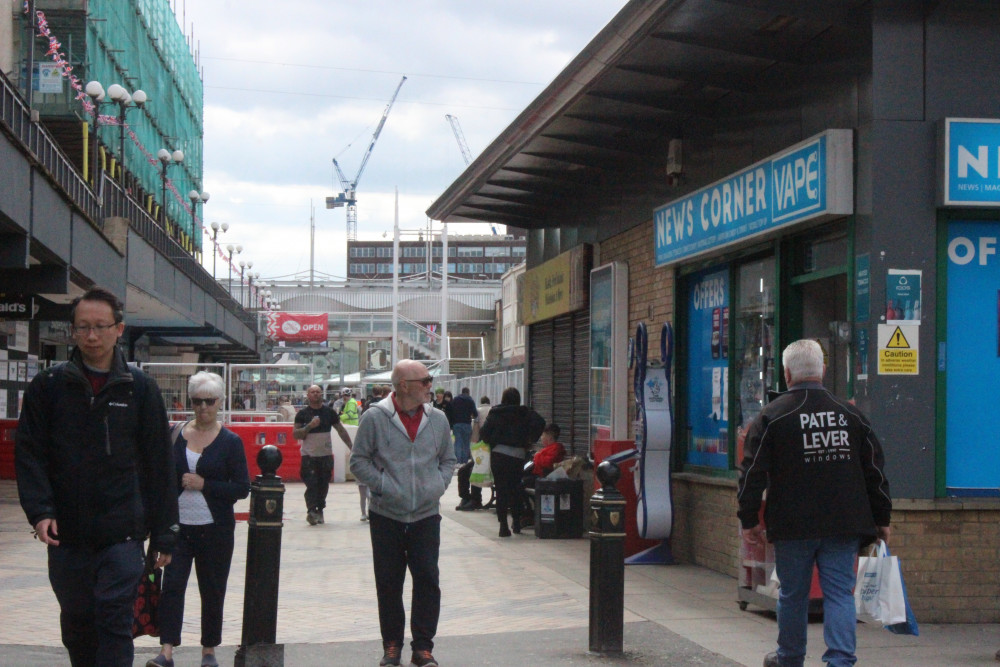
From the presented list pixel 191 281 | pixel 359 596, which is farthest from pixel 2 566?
pixel 191 281

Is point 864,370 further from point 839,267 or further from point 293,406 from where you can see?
point 293,406

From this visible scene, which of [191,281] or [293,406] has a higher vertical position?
[191,281]


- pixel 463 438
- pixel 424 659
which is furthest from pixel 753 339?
pixel 463 438

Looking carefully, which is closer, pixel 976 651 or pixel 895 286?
pixel 976 651

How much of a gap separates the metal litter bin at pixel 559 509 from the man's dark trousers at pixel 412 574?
24.4ft

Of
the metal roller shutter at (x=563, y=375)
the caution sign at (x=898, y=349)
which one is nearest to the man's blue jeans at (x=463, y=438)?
the metal roller shutter at (x=563, y=375)

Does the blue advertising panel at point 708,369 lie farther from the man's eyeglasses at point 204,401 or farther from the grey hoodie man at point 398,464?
the man's eyeglasses at point 204,401

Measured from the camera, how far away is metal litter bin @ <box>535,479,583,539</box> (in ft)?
48.2

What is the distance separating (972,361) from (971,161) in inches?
52.7

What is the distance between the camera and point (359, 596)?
10.4m

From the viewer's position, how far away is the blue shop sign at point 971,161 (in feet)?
28.3

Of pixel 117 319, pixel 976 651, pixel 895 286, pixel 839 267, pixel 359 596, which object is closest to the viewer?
pixel 117 319

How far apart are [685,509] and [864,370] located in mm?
3950

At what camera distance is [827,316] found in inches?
403
